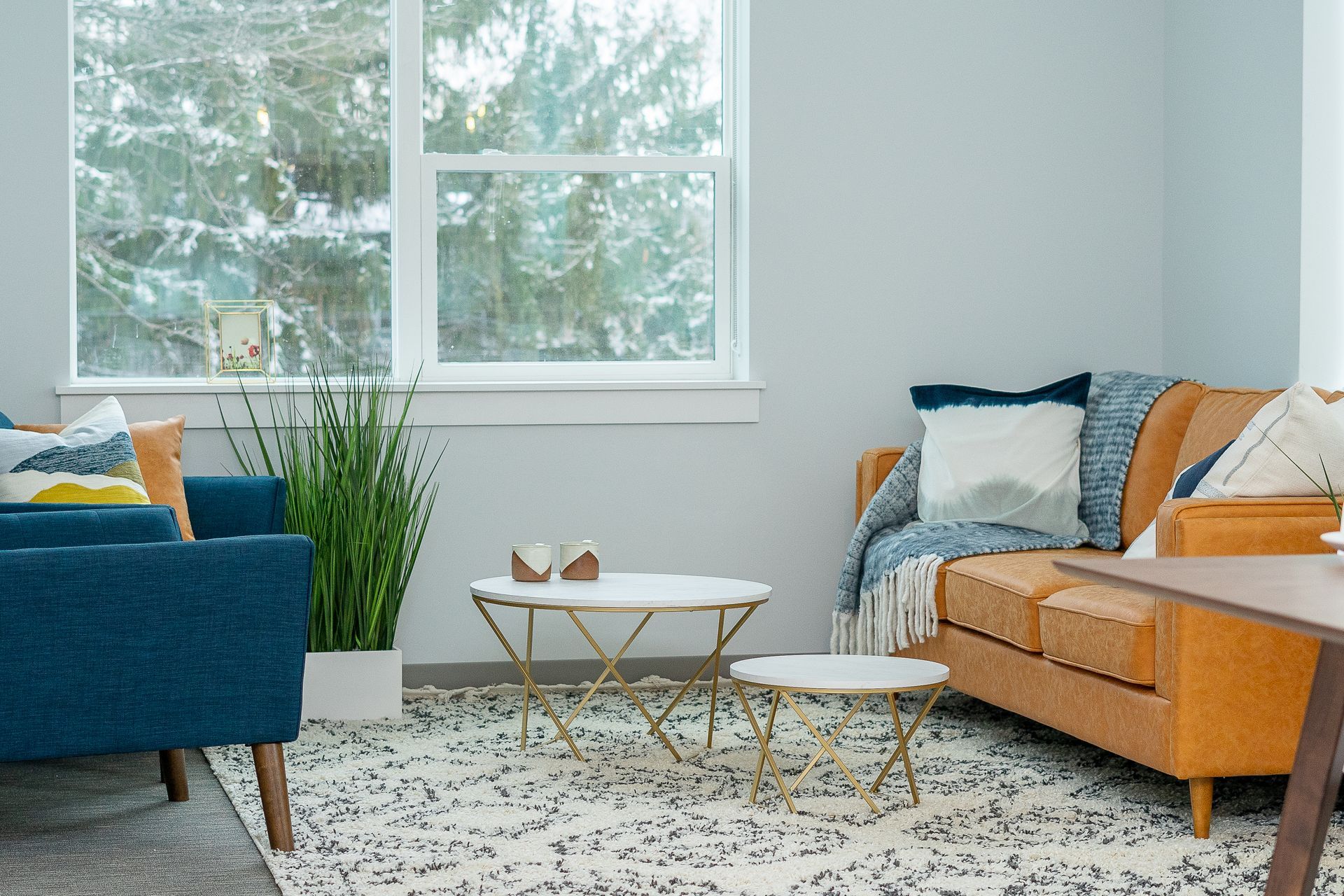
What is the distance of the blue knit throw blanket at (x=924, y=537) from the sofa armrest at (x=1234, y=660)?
0.96m

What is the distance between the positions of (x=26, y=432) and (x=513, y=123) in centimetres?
179

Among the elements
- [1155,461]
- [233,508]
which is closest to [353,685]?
[233,508]

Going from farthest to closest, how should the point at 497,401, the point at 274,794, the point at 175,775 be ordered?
1. the point at 497,401
2. the point at 175,775
3. the point at 274,794

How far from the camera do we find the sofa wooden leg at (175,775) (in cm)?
271

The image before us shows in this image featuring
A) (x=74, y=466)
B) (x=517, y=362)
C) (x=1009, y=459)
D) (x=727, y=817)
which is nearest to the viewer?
(x=727, y=817)

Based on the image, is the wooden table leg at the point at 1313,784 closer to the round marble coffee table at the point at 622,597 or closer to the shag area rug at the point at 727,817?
the shag area rug at the point at 727,817

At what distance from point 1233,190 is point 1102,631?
187cm

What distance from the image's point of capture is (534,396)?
407cm

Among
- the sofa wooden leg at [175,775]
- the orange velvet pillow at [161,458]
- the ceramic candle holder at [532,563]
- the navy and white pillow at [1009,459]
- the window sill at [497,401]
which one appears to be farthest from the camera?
the window sill at [497,401]

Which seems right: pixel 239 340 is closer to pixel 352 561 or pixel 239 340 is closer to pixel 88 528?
pixel 352 561

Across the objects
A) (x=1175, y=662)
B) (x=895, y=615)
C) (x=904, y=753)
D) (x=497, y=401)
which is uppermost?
(x=497, y=401)

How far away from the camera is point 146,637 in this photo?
219cm

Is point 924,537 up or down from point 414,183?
down

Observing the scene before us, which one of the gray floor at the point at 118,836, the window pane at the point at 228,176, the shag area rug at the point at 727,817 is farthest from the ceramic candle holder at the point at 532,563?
the window pane at the point at 228,176
